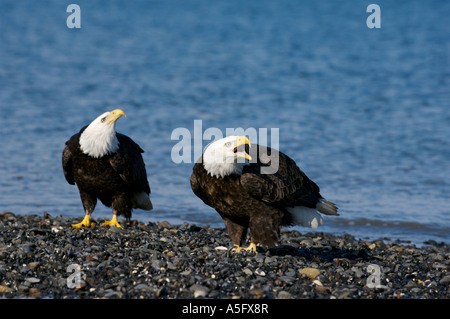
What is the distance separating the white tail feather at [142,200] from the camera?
8953mm

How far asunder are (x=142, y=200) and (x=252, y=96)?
26.8ft

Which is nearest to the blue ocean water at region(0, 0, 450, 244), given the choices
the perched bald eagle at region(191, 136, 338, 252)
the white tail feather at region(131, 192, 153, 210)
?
the white tail feather at region(131, 192, 153, 210)

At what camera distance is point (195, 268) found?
6375 millimetres

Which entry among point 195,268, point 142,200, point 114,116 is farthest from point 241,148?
point 142,200

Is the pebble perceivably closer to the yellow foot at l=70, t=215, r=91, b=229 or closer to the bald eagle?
the bald eagle

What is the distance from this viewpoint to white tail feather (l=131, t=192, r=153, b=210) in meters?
8.95

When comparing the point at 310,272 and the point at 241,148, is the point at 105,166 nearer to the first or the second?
the point at 241,148

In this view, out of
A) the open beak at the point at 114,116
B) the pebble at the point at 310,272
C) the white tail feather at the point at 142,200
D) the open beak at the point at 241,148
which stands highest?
the open beak at the point at 114,116

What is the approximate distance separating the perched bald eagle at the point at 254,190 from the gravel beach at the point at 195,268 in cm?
29

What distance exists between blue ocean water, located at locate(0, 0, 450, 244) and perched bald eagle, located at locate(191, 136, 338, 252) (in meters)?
1.91

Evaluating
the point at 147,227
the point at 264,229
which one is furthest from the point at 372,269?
the point at 147,227

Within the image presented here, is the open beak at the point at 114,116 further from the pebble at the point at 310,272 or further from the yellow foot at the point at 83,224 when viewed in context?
the pebble at the point at 310,272

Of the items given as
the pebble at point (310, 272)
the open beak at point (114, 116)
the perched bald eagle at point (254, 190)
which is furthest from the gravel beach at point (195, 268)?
the open beak at point (114, 116)
